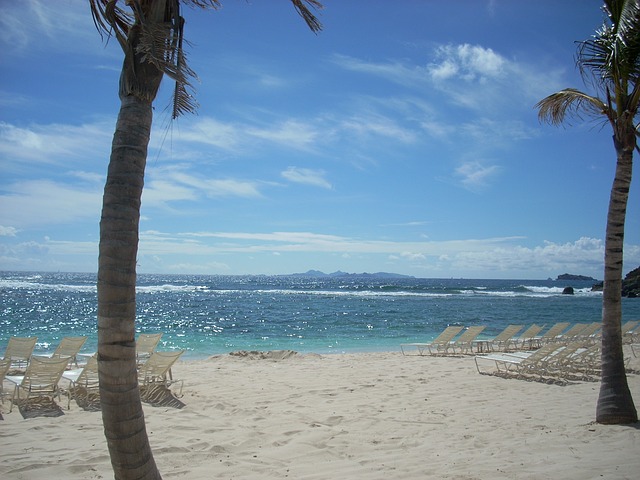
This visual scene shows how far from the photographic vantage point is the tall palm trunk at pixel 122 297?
110 inches

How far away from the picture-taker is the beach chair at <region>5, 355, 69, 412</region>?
7285 mm

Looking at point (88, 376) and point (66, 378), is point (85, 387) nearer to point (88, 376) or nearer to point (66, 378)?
point (88, 376)

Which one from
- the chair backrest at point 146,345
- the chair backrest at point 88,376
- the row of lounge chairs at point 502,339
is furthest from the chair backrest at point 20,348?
the row of lounge chairs at point 502,339

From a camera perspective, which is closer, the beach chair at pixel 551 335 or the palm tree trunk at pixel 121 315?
the palm tree trunk at pixel 121 315

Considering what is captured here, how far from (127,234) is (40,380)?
588cm

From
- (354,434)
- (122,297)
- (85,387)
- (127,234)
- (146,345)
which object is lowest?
(354,434)

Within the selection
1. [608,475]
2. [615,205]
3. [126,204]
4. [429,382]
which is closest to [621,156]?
[615,205]

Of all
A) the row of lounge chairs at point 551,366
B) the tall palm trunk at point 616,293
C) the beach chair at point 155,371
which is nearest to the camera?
the tall palm trunk at point 616,293

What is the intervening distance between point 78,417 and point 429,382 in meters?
6.22

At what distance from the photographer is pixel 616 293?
6.23 meters

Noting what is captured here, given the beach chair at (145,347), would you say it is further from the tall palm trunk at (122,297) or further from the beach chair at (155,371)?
the tall palm trunk at (122,297)

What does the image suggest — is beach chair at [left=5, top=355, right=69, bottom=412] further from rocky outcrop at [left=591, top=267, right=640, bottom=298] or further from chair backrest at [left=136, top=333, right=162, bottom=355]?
rocky outcrop at [left=591, top=267, right=640, bottom=298]

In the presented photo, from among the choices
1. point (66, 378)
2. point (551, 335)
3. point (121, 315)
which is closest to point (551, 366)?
point (551, 335)

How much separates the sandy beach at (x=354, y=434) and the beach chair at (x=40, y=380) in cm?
29
